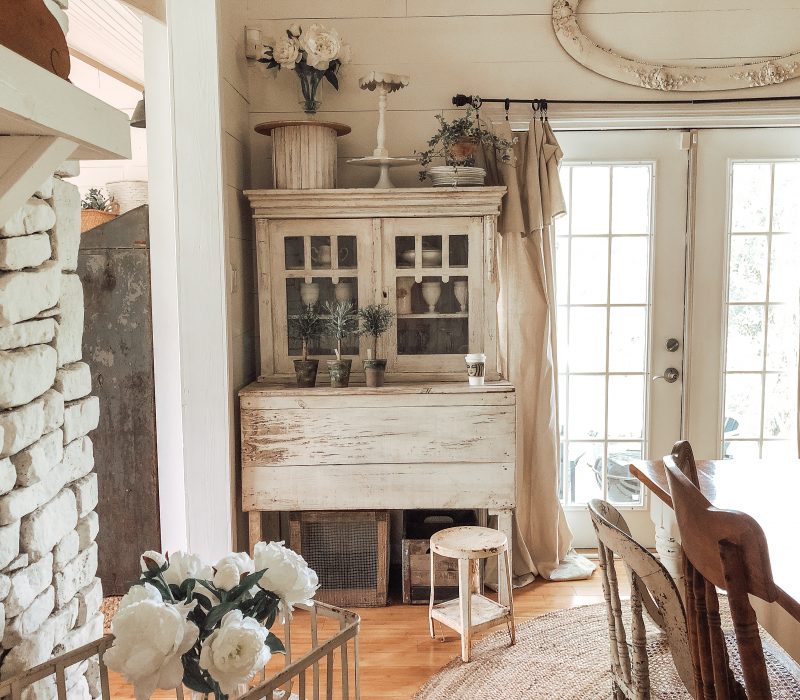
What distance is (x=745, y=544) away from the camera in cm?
108

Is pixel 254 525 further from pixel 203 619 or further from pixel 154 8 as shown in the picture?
pixel 154 8

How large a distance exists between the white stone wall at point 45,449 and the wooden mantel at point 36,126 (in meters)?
0.30

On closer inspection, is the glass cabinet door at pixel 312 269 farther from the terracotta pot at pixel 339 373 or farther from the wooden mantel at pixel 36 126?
the wooden mantel at pixel 36 126

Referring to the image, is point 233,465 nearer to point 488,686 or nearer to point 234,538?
point 234,538

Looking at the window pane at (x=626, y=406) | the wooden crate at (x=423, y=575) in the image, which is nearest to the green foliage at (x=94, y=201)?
the wooden crate at (x=423, y=575)

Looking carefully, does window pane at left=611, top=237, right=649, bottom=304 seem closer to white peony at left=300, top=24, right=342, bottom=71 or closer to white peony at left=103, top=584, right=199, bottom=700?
white peony at left=300, top=24, right=342, bottom=71

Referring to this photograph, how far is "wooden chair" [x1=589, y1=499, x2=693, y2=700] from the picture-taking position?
1350 millimetres

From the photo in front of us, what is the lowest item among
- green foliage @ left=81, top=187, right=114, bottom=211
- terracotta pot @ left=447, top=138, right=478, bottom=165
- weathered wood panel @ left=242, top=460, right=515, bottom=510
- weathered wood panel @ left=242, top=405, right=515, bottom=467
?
weathered wood panel @ left=242, top=460, right=515, bottom=510

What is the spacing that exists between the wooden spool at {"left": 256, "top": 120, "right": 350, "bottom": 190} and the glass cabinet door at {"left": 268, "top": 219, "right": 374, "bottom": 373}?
0.51ft

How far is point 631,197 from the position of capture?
11.2 feet

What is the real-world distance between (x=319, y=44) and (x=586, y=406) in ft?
6.32

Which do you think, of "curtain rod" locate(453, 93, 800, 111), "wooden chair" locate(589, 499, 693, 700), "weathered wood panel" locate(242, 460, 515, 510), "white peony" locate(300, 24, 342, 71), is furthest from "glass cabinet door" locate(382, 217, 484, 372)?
"wooden chair" locate(589, 499, 693, 700)

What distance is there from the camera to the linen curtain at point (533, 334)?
323 centimetres

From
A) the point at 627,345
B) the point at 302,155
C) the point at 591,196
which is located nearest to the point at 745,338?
the point at 627,345
